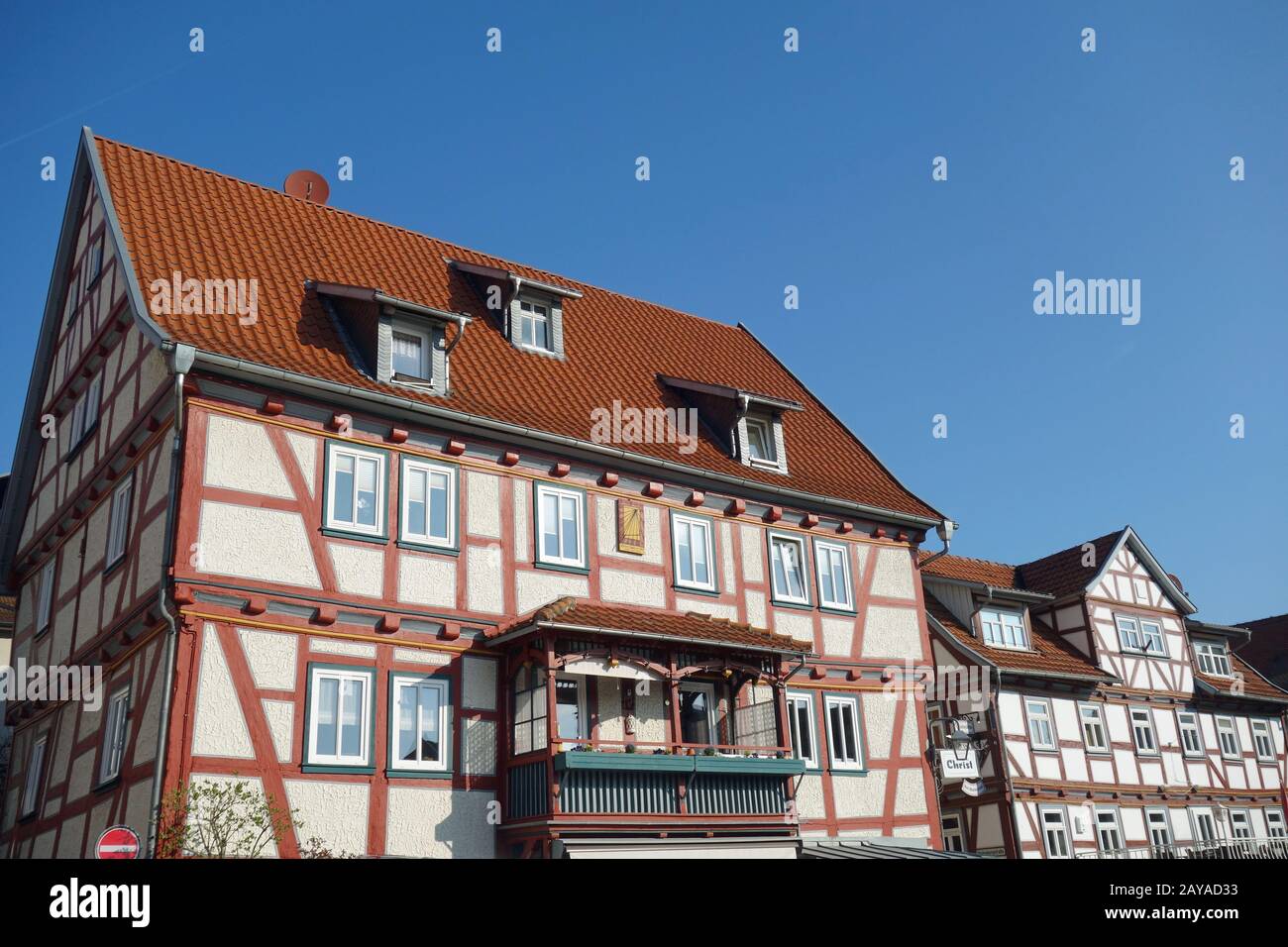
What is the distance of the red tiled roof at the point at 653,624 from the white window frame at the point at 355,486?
8.15ft

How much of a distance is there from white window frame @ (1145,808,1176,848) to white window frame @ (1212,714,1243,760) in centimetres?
418

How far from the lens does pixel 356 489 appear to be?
59.0ft

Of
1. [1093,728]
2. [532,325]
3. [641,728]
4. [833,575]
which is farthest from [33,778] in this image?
[1093,728]

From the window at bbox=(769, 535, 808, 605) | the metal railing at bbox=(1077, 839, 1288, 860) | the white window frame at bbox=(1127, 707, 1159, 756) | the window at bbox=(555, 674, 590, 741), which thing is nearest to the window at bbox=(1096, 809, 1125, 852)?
the metal railing at bbox=(1077, 839, 1288, 860)

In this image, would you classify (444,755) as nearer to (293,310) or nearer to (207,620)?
(207,620)

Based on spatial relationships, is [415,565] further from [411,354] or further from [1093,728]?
[1093,728]

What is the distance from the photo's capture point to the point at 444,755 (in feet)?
57.3

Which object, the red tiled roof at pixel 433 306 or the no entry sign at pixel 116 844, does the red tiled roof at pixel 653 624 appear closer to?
the red tiled roof at pixel 433 306

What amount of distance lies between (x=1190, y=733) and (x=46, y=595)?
30871 mm

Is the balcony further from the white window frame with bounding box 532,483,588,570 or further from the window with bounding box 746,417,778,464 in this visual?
the window with bounding box 746,417,778,464

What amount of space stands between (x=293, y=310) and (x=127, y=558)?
4692 millimetres

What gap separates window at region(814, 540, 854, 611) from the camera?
23.4 meters

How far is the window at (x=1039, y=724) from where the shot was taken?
3092cm
